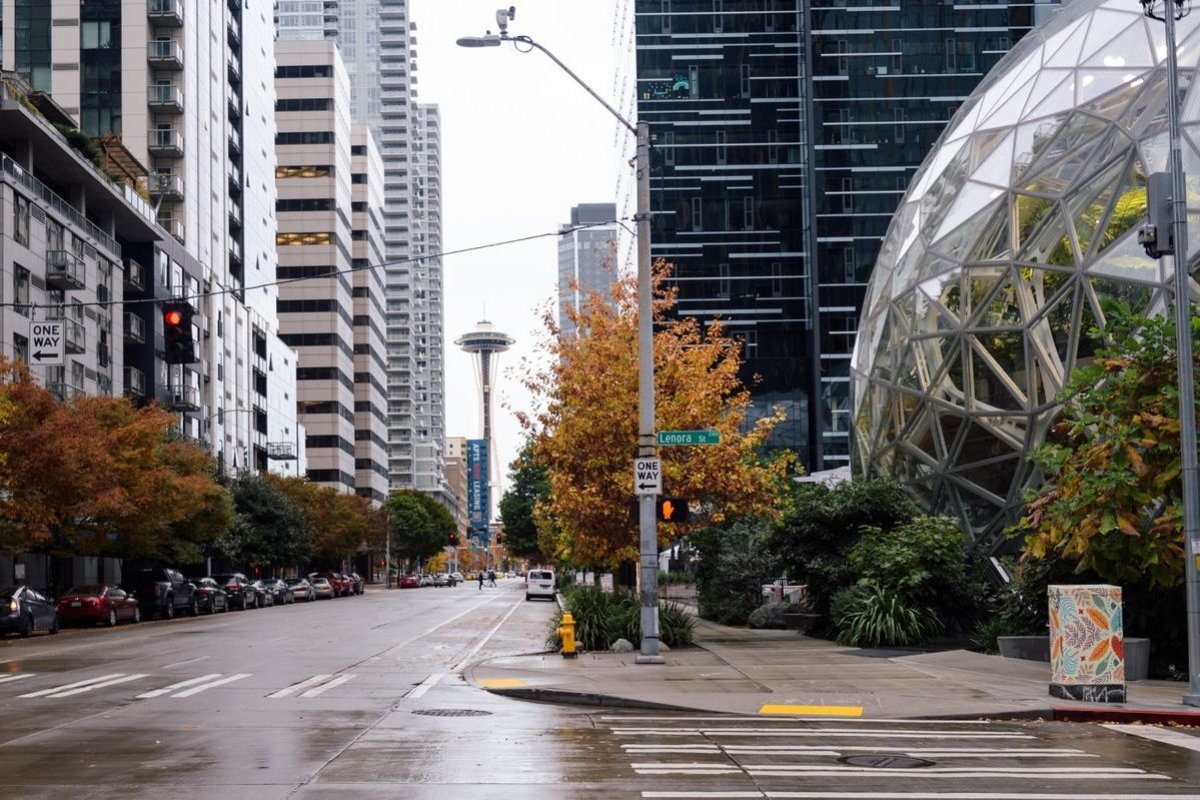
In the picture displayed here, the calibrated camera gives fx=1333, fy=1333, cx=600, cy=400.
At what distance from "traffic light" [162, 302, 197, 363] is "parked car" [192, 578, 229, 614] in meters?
35.2

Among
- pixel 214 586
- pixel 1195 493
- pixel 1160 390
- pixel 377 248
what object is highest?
pixel 377 248

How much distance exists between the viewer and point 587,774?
11.5 metres

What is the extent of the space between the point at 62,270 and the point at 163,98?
1079 inches

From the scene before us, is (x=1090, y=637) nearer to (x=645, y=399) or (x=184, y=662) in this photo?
(x=645, y=399)

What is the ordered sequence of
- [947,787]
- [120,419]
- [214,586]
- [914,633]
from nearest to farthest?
[947,787]
[914,633]
[120,419]
[214,586]

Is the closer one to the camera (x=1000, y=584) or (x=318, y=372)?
(x=1000, y=584)

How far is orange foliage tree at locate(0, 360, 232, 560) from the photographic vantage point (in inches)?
1596

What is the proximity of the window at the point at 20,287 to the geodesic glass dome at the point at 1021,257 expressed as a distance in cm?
3819

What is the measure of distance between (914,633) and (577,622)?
6.67 m

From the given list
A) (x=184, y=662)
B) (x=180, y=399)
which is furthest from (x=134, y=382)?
(x=184, y=662)

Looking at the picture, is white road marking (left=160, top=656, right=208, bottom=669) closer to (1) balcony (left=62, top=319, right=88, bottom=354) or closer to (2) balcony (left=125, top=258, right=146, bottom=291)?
(1) balcony (left=62, top=319, right=88, bottom=354)

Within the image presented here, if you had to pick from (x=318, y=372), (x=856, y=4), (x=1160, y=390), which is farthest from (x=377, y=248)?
(x=1160, y=390)

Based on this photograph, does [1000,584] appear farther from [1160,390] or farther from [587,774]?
[587,774]

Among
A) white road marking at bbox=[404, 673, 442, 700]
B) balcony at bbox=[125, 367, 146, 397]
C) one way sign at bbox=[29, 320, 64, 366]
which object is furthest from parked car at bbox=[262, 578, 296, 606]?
white road marking at bbox=[404, 673, 442, 700]
